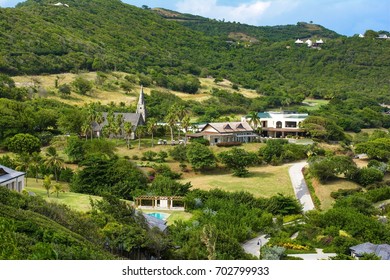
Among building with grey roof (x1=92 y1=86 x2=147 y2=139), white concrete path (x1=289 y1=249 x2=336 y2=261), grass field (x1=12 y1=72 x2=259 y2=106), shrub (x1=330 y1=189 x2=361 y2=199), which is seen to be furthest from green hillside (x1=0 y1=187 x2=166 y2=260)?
grass field (x1=12 y1=72 x2=259 y2=106)

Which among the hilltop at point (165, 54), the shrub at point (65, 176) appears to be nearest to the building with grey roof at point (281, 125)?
the shrub at point (65, 176)

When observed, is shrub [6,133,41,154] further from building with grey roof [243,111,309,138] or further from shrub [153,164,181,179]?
building with grey roof [243,111,309,138]

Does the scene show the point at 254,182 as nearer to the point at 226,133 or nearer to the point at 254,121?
the point at 226,133

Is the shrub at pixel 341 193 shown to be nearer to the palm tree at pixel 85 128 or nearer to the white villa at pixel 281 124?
the white villa at pixel 281 124

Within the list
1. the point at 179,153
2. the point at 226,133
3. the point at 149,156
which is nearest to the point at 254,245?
the point at 179,153

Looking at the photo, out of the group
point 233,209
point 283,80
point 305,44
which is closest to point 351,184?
point 233,209
